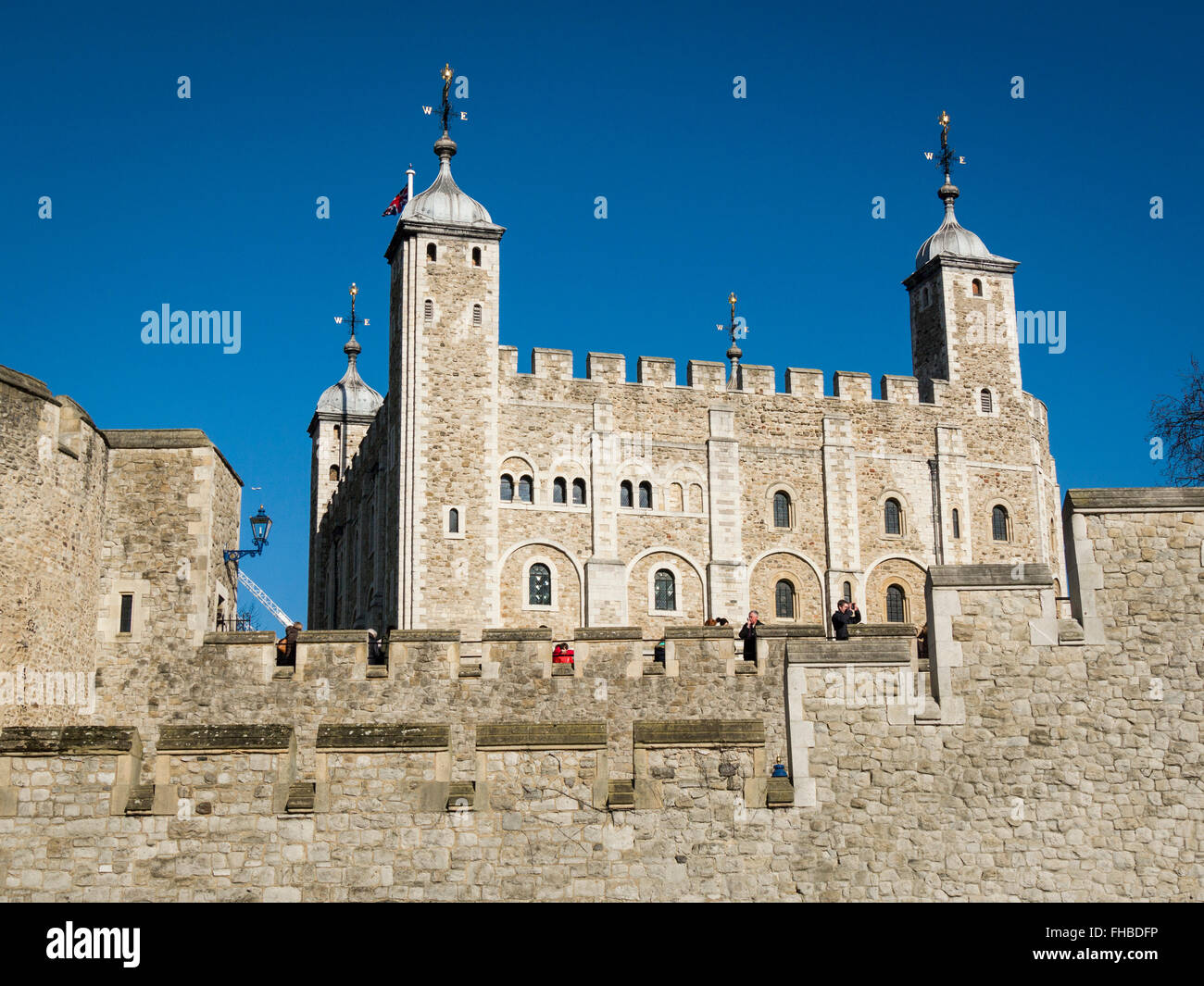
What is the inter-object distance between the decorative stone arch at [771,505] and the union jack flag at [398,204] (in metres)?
12.6

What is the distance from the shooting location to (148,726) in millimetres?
20203

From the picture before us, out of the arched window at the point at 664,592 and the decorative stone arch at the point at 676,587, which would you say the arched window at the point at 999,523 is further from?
the arched window at the point at 664,592

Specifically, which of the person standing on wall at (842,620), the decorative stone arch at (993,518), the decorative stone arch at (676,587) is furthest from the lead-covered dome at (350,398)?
the person standing on wall at (842,620)

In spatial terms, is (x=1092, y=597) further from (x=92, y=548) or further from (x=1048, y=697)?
(x=92, y=548)

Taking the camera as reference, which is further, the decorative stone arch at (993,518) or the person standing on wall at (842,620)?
the decorative stone arch at (993,518)

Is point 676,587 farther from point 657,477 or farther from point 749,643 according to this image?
point 749,643

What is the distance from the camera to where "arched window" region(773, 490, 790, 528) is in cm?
4272

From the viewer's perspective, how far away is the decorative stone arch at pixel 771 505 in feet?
140

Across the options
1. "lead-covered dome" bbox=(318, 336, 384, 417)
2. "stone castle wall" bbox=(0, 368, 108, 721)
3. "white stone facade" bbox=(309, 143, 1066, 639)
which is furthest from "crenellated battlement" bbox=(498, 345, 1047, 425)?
"stone castle wall" bbox=(0, 368, 108, 721)

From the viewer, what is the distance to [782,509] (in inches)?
1688

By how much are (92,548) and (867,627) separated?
34.6ft

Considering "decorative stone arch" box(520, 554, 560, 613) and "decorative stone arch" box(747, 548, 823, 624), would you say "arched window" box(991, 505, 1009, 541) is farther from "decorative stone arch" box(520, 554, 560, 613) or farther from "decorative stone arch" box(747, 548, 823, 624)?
"decorative stone arch" box(520, 554, 560, 613)

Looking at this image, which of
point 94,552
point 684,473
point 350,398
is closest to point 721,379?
point 684,473
